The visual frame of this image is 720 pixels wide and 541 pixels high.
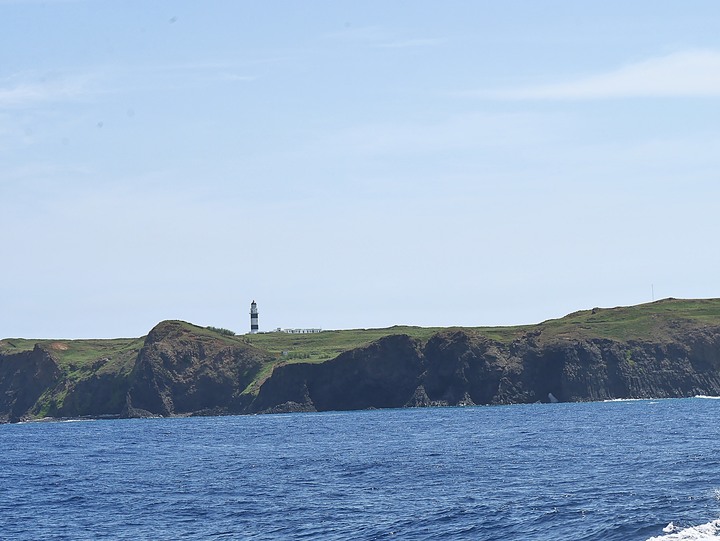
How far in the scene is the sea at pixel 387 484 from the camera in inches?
2343

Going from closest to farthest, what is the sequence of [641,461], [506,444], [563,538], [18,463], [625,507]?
[563,538] < [625,507] < [641,461] < [506,444] < [18,463]

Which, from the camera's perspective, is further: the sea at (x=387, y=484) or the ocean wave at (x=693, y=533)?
the sea at (x=387, y=484)

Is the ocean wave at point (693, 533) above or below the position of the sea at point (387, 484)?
below

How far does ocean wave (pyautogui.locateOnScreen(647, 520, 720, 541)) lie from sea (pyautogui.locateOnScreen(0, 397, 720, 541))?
0.14 metres

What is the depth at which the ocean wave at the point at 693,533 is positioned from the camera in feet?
167

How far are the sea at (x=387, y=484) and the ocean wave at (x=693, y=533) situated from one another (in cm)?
14

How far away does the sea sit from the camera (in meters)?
59.5

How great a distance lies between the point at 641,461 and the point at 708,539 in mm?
34305

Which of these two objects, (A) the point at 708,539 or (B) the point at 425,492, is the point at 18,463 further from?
(A) the point at 708,539

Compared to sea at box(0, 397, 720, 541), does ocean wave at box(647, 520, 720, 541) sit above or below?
below

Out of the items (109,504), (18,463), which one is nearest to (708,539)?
(109,504)

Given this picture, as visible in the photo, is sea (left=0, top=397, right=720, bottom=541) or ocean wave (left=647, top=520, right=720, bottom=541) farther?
sea (left=0, top=397, right=720, bottom=541)

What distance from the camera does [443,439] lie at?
384ft

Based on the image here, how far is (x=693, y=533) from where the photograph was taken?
52.1m
